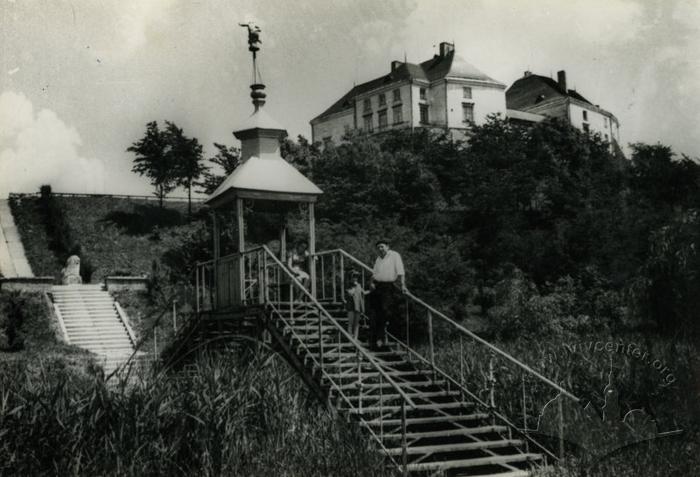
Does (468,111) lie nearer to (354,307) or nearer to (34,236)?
(34,236)

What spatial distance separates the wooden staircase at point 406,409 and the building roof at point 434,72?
49592 mm

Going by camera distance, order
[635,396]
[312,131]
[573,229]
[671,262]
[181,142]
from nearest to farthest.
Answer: [635,396] < [671,262] < [573,229] < [181,142] < [312,131]

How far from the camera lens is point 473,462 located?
9406mm

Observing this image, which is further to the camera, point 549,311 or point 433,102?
point 433,102

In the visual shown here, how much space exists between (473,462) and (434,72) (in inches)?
2168

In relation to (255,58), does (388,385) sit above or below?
below

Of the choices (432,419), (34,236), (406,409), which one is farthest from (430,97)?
(432,419)

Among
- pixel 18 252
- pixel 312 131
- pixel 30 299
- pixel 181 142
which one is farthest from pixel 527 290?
pixel 312 131

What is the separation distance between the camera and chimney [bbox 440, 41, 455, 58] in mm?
63469

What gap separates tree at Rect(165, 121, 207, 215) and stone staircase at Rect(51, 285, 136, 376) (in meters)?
11.7

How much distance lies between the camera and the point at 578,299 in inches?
1107

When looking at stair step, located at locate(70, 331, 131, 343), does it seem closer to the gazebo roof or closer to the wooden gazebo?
the wooden gazebo

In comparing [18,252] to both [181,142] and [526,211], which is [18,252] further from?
[526,211]

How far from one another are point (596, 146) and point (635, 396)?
4250 centimetres
